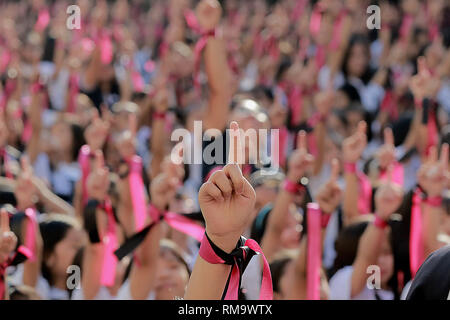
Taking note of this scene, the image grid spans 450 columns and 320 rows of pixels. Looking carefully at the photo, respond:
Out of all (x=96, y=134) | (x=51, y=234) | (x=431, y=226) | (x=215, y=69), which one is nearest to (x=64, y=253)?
(x=51, y=234)

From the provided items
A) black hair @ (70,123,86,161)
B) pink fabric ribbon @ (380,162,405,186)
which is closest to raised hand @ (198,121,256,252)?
pink fabric ribbon @ (380,162,405,186)

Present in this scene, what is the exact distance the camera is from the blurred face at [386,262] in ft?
7.37

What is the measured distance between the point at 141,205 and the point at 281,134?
3.40 ft

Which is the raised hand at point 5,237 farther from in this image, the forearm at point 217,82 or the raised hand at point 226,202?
the forearm at point 217,82

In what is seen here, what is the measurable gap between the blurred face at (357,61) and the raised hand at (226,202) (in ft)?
10.3

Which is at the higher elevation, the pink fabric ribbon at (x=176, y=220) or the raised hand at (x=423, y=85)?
the raised hand at (x=423, y=85)

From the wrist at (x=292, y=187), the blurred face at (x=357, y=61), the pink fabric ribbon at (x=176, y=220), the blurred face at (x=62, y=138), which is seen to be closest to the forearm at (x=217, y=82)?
the wrist at (x=292, y=187)

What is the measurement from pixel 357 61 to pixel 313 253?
2.36 metres

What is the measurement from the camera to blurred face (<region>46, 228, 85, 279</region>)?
7.73ft

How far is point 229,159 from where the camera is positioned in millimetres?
1158

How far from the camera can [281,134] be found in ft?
10.7

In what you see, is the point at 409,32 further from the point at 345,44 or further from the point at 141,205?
the point at 141,205

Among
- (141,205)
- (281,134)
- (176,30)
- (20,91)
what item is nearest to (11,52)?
(20,91)

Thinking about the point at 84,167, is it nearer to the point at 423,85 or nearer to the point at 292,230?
the point at 292,230
